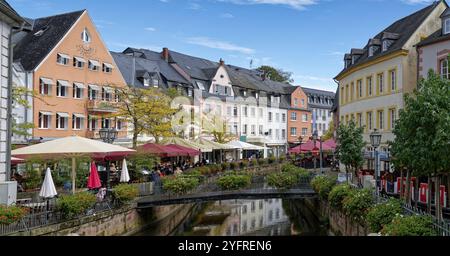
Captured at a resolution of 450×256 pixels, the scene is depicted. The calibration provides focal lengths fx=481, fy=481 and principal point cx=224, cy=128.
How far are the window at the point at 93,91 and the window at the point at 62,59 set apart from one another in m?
2.82

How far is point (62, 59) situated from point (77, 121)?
508cm

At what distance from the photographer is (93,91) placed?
4006cm

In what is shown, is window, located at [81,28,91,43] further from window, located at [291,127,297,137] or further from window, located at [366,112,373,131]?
window, located at [291,127,297,137]

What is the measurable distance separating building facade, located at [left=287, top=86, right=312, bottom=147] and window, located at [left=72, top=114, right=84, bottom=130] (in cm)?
4036

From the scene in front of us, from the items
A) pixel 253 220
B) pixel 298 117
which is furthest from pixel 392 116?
pixel 298 117

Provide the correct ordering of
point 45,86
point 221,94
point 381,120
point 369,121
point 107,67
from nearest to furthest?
point 381,120, point 45,86, point 369,121, point 107,67, point 221,94

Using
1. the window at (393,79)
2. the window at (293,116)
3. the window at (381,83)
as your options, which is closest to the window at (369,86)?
the window at (381,83)

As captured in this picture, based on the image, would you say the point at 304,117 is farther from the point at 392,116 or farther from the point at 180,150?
the point at 180,150

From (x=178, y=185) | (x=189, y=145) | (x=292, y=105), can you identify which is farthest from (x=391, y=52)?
(x=292, y=105)

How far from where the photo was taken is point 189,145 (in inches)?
1220

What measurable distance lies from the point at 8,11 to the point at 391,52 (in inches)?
943

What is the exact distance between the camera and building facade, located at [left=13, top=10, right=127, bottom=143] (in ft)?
116
